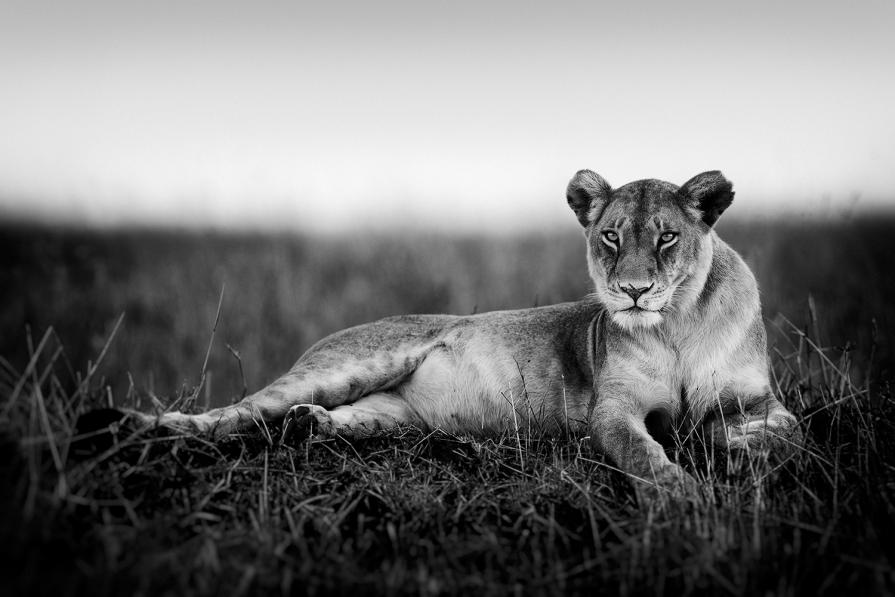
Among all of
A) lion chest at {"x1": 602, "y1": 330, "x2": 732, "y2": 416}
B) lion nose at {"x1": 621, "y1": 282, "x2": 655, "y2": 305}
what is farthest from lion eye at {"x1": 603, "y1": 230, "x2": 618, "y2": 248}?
lion chest at {"x1": 602, "y1": 330, "x2": 732, "y2": 416}

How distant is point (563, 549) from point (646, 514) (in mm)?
402

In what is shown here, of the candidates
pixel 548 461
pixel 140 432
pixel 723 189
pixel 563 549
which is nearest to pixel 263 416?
pixel 140 432

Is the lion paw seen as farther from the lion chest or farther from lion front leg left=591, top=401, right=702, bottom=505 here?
the lion chest

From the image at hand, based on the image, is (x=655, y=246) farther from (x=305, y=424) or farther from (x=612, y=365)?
(x=305, y=424)

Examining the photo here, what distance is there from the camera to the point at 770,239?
47.4 ft

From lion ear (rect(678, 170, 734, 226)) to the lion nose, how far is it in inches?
27.6

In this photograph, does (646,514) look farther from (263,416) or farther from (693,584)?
(263,416)

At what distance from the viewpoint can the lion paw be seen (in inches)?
169

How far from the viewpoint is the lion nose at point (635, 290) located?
13.6 ft

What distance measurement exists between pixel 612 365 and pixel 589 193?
1.13 meters

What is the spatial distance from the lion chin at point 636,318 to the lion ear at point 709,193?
72cm

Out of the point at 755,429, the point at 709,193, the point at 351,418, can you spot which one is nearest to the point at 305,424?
the point at 351,418

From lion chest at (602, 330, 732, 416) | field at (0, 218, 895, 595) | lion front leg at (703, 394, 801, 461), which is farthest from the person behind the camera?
lion chest at (602, 330, 732, 416)

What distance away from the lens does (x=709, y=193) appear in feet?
14.8
